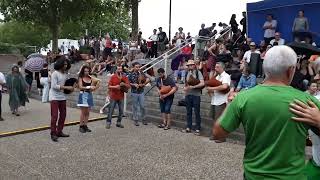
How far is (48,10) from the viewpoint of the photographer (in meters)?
26.8

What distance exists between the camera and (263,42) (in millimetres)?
13477

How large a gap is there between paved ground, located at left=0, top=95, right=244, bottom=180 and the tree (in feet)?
58.6

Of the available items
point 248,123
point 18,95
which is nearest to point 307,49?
point 248,123

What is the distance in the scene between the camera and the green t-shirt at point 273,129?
2506 millimetres

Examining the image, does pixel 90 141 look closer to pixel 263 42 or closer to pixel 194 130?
pixel 194 130

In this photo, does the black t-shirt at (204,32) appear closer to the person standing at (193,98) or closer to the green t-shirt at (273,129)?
the person standing at (193,98)

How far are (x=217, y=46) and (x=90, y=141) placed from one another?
613 cm

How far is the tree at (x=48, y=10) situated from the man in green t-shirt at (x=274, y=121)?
25.5 m

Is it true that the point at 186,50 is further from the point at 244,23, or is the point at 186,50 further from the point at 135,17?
the point at 135,17

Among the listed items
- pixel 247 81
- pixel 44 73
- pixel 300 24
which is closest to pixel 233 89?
pixel 247 81

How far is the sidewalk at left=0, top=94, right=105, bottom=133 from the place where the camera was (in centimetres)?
1037

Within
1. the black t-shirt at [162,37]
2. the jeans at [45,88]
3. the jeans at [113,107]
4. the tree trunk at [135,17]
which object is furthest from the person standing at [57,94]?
the tree trunk at [135,17]

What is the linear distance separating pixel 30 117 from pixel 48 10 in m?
16.3

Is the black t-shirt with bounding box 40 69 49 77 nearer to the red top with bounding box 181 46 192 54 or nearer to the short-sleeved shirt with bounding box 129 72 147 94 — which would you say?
the red top with bounding box 181 46 192 54
